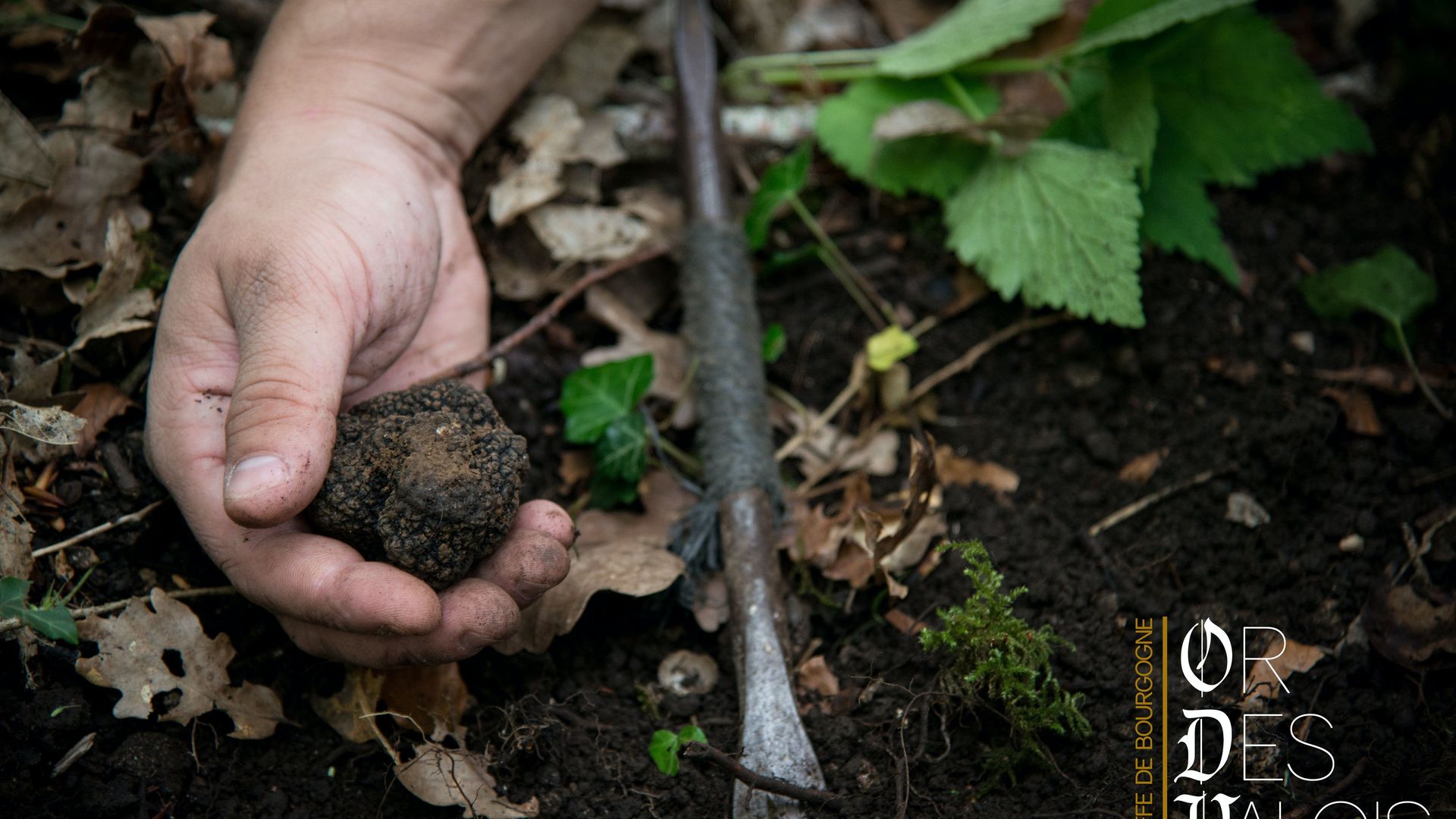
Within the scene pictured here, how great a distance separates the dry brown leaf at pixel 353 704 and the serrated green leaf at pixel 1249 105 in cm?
266

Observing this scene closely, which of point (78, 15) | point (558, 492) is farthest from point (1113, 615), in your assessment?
point (78, 15)

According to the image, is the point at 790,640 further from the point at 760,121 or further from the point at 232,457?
the point at 760,121

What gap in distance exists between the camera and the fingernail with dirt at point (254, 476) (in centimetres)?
160

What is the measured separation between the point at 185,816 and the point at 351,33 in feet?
6.46

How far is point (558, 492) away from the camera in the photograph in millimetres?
2508

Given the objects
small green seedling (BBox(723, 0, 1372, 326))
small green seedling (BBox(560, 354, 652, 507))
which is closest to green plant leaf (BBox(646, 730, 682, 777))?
small green seedling (BBox(560, 354, 652, 507))

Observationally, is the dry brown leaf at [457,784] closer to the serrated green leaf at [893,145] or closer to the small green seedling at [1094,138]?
the small green seedling at [1094,138]

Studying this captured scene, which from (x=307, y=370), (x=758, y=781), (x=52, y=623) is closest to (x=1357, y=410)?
(x=758, y=781)

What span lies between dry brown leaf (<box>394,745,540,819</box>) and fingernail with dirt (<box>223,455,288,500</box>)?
647mm

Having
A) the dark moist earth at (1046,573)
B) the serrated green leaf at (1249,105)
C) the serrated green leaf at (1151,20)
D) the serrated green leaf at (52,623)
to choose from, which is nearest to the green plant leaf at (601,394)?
the dark moist earth at (1046,573)

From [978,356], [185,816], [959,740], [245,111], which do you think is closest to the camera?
[185,816]

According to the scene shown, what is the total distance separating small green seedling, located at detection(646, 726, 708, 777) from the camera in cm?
193

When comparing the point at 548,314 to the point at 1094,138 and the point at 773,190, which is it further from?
the point at 1094,138

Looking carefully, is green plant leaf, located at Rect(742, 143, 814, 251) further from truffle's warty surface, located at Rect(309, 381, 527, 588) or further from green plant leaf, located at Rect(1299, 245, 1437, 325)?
green plant leaf, located at Rect(1299, 245, 1437, 325)
